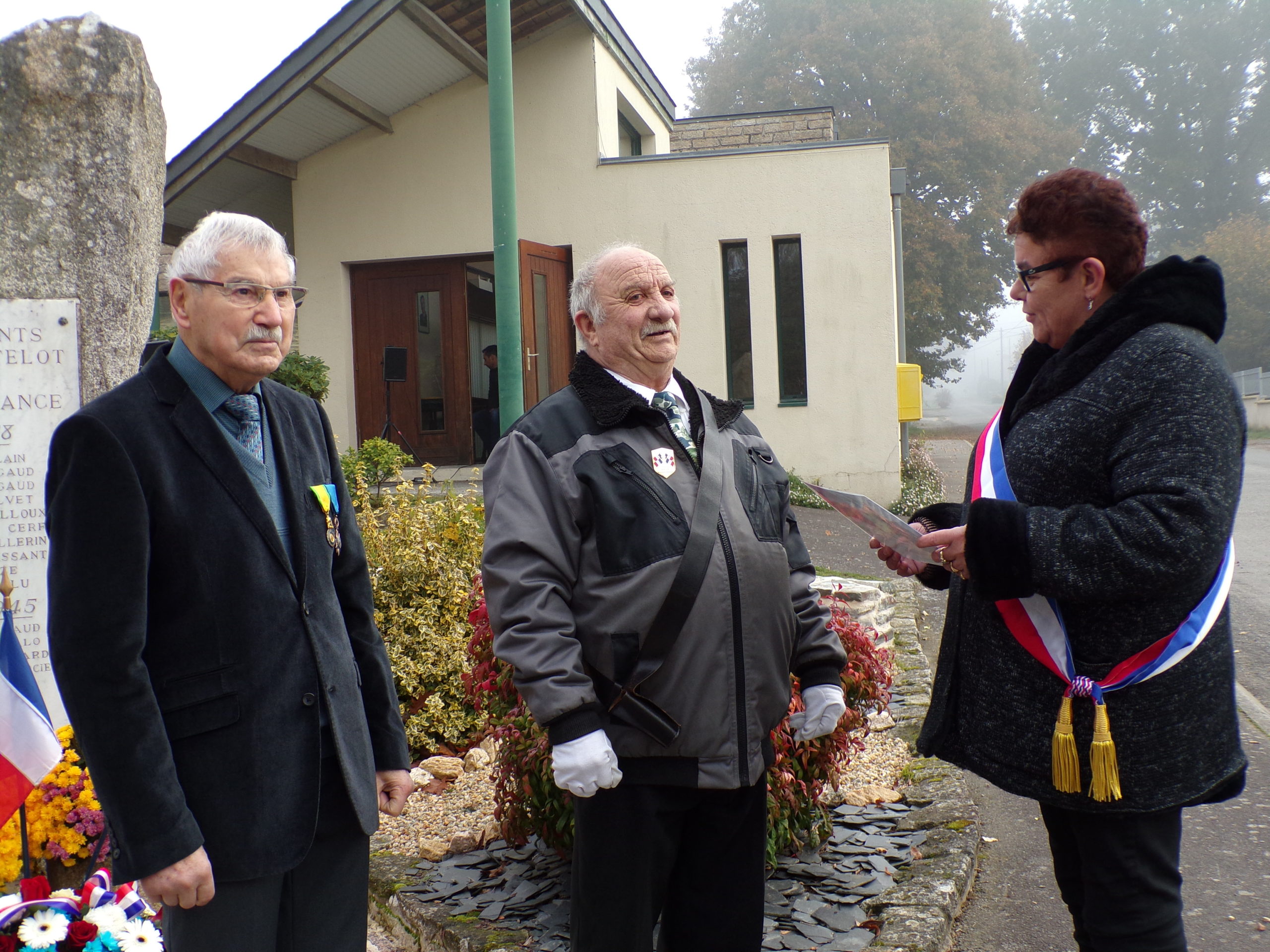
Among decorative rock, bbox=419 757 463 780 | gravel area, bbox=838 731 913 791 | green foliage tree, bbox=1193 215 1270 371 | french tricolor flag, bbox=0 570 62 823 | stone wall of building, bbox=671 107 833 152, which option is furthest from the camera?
green foliage tree, bbox=1193 215 1270 371

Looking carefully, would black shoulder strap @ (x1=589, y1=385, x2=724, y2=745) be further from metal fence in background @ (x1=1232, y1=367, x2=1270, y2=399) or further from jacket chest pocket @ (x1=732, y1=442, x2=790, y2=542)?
metal fence in background @ (x1=1232, y1=367, x2=1270, y2=399)

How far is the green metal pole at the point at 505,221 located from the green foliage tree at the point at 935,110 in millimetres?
25719

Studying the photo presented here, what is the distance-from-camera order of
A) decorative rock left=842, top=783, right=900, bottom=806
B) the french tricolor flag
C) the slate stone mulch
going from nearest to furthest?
1. the french tricolor flag
2. the slate stone mulch
3. decorative rock left=842, top=783, right=900, bottom=806

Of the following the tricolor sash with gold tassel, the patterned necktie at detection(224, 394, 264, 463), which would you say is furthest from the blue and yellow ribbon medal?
the tricolor sash with gold tassel

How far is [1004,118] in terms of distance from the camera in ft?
115

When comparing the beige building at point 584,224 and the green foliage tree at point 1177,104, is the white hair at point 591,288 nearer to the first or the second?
the beige building at point 584,224

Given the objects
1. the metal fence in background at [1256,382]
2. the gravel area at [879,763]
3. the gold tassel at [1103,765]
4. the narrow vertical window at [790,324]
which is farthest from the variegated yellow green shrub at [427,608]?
the metal fence in background at [1256,382]

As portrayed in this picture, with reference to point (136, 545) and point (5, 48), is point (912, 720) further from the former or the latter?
point (5, 48)

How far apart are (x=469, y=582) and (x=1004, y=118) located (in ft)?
114

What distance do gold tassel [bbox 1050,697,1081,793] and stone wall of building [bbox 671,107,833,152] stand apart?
16.1 meters

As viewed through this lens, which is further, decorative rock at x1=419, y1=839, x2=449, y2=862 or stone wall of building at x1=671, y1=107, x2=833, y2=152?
stone wall of building at x1=671, y1=107, x2=833, y2=152

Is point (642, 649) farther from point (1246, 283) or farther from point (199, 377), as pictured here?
point (1246, 283)

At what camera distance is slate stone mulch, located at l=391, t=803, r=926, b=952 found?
3.20 meters

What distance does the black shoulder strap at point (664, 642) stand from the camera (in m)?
2.31
